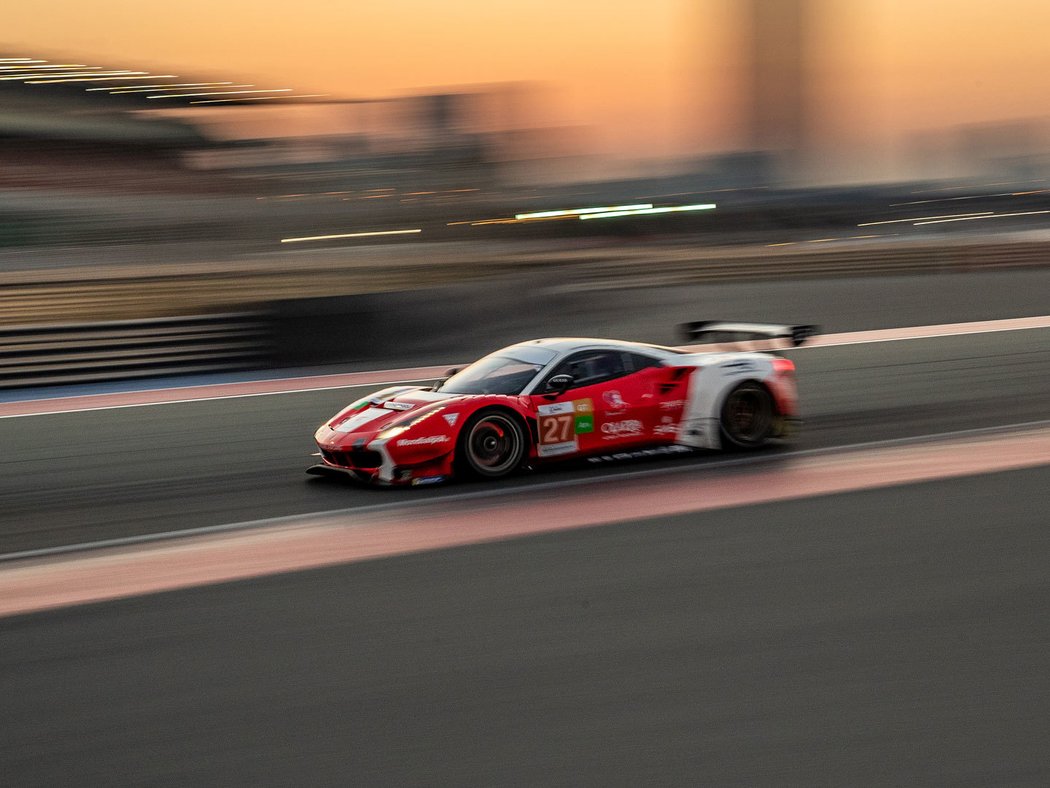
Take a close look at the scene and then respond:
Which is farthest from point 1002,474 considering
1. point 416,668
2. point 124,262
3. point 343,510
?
point 124,262

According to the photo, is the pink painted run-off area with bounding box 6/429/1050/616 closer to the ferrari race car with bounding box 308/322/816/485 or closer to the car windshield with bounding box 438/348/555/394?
the ferrari race car with bounding box 308/322/816/485

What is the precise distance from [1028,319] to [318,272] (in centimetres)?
1349

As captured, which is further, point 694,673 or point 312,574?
point 312,574

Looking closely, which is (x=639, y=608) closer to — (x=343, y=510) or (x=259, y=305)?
(x=343, y=510)

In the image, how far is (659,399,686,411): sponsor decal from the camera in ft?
30.7

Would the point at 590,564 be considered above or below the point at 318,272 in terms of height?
below

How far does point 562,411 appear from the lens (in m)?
8.88

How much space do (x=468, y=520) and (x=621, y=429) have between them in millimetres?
2127

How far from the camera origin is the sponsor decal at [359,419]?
28.3ft

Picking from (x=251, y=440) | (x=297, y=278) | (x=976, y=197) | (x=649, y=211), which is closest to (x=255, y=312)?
(x=297, y=278)

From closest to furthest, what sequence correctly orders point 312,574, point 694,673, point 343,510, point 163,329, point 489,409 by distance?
1. point 694,673
2. point 312,574
3. point 343,510
4. point 489,409
5. point 163,329

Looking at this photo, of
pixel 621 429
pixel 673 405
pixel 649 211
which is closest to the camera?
pixel 621 429

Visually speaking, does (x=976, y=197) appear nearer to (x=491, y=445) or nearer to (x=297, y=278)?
(x=297, y=278)

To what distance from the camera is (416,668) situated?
14.7 feet
